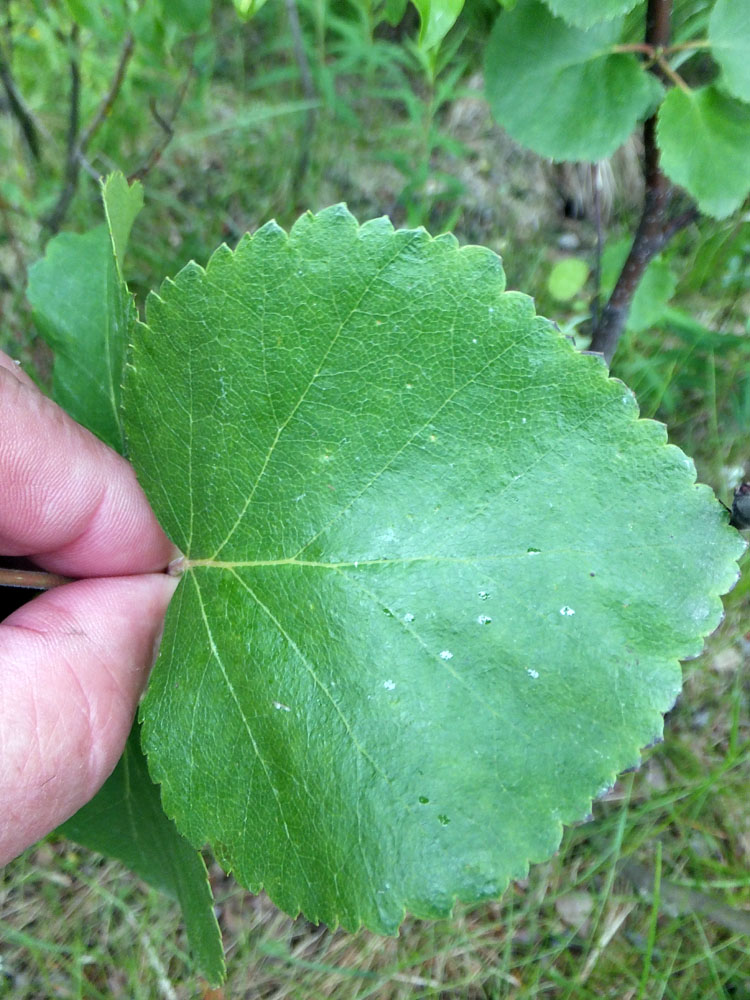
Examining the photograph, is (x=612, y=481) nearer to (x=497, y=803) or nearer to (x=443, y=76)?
(x=497, y=803)

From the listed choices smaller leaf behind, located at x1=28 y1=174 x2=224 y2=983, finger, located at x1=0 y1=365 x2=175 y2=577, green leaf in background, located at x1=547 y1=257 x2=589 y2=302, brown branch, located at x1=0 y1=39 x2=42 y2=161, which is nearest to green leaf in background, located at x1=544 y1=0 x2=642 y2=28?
smaller leaf behind, located at x1=28 y1=174 x2=224 y2=983

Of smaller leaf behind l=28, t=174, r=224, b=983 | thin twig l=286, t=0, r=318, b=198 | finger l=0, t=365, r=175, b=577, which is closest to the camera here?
finger l=0, t=365, r=175, b=577

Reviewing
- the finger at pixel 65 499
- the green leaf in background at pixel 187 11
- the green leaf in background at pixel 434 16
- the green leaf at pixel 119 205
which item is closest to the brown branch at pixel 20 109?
the green leaf in background at pixel 187 11

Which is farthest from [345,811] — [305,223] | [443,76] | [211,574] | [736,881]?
[443,76]

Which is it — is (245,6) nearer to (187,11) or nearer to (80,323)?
(187,11)

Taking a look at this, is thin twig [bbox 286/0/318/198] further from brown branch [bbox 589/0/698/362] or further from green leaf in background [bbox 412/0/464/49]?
green leaf in background [bbox 412/0/464/49]

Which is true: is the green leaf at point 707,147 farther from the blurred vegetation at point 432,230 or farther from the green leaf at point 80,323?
the green leaf at point 80,323

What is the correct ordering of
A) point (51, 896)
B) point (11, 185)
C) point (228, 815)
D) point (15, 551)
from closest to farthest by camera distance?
point (228, 815) → point (15, 551) → point (51, 896) → point (11, 185)
